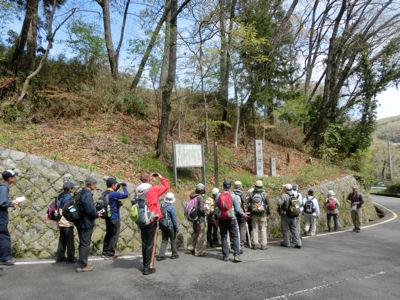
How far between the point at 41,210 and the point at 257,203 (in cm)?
606

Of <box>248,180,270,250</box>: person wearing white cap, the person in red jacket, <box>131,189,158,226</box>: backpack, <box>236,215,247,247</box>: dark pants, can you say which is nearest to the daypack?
<box>248,180,270,250</box>: person wearing white cap

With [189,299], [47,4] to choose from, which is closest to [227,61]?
[47,4]

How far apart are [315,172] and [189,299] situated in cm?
1492

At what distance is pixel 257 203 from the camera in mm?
7742

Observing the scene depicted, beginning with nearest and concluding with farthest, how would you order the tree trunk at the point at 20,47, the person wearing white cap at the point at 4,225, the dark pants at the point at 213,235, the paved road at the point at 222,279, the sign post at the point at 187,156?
the paved road at the point at 222,279 < the person wearing white cap at the point at 4,225 < the dark pants at the point at 213,235 < the sign post at the point at 187,156 < the tree trunk at the point at 20,47

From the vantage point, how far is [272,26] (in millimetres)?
20297

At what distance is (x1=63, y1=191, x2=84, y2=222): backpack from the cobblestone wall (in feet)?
8.26

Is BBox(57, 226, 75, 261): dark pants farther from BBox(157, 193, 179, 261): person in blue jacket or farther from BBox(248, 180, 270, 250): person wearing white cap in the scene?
BBox(248, 180, 270, 250): person wearing white cap

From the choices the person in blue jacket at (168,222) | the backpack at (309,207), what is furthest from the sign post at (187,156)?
the person in blue jacket at (168,222)

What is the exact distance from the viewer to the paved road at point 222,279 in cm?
414

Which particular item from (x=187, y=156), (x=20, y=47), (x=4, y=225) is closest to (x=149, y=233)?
(x=4, y=225)

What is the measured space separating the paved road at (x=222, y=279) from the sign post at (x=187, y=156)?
190 inches

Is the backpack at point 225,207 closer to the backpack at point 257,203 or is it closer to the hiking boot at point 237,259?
the hiking boot at point 237,259

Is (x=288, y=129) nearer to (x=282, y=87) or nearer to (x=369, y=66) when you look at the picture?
(x=282, y=87)
